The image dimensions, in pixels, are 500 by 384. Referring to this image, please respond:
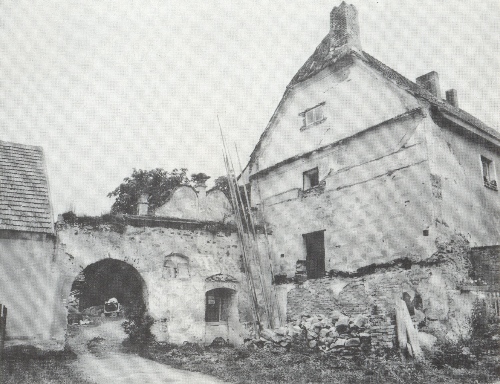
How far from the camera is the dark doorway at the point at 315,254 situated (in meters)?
14.5

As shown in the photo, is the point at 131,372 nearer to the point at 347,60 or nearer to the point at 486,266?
the point at 486,266

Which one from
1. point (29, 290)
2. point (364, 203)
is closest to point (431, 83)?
point (364, 203)

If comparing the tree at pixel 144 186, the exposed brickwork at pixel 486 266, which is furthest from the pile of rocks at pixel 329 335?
the tree at pixel 144 186

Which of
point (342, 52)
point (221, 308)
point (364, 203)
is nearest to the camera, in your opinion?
point (364, 203)

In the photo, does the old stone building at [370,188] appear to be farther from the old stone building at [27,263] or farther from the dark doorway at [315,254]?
the old stone building at [27,263]

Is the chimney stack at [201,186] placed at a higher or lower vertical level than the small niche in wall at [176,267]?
higher

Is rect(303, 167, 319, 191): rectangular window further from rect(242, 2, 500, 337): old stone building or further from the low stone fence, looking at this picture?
the low stone fence

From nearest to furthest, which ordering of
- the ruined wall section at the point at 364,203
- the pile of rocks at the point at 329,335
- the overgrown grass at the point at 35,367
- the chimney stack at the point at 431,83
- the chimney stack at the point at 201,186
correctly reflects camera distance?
the overgrown grass at the point at 35,367
the pile of rocks at the point at 329,335
the ruined wall section at the point at 364,203
the chimney stack at the point at 201,186
the chimney stack at the point at 431,83

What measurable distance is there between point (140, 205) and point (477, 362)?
409 inches

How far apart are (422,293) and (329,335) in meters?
2.70

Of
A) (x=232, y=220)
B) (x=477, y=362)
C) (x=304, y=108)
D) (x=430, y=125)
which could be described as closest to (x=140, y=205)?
(x=232, y=220)

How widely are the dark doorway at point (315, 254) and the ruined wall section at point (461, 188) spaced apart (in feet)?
13.2

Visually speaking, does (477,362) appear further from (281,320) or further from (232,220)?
(232,220)

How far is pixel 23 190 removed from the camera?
12125 mm
